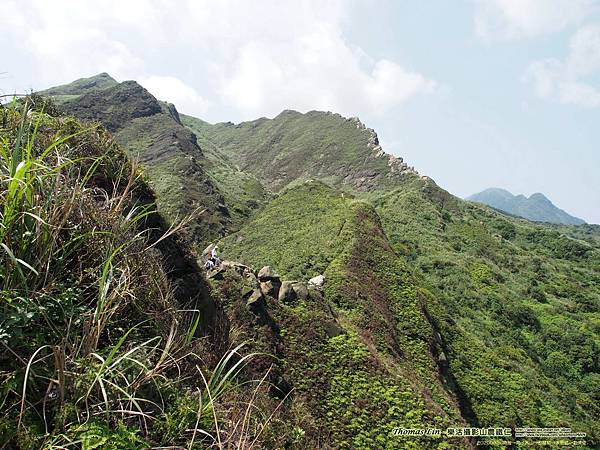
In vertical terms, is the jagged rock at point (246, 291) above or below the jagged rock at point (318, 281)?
below

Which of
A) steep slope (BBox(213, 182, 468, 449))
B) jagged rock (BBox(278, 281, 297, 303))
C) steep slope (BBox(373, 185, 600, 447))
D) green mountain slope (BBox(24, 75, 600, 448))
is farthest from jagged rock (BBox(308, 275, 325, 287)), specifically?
steep slope (BBox(373, 185, 600, 447))

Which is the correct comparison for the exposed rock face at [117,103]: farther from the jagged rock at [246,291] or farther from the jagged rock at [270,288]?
the jagged rock at [246,291]

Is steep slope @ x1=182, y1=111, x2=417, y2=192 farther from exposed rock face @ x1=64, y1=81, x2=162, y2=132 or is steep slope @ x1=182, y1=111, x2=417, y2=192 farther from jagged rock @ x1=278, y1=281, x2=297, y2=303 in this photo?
jagged rock @ x1=278, y1=281, x2=297, y2=303

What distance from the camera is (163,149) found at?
59.8 meters

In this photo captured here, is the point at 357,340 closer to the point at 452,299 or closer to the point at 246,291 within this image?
the point at 246,291

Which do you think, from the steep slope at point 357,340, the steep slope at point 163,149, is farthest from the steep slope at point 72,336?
the steep slope at point 163,149

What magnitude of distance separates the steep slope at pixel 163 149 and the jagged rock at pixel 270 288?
48.5 ft

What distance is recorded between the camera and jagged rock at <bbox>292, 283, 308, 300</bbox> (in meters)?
15.9

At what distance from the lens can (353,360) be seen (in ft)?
44.2

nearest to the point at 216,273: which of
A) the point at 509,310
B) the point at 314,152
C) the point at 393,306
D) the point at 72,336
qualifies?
the point at 72,336

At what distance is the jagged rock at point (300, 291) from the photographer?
52.2 feet

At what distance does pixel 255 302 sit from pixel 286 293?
8.62 feet

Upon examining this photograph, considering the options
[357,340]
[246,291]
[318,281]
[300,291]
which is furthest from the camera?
[318,281]

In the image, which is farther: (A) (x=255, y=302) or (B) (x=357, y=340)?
(B) (x=357, y=340)
